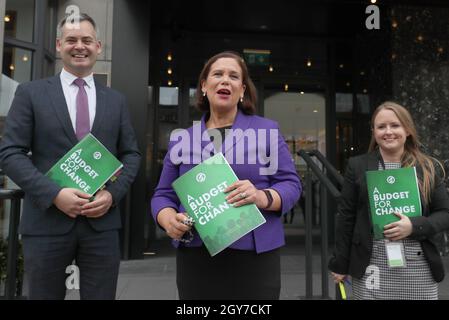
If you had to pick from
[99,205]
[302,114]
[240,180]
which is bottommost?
[99,205]

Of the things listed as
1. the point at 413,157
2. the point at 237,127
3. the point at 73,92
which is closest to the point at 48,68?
the point at 73,92

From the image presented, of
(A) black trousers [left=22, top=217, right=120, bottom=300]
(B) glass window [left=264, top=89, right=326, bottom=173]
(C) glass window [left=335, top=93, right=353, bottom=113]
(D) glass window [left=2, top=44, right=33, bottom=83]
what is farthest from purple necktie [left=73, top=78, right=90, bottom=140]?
(C) glass window [left=335, top=93, right=353, bottom=113]

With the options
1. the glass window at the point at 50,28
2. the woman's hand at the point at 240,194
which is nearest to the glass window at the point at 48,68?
the glass window at the point at 50,28

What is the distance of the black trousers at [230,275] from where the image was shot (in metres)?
1.77

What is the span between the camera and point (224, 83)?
1.83m

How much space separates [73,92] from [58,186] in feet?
1.72

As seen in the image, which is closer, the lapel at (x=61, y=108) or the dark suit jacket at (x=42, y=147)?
the dark suit jacket at (x=42, y=147)

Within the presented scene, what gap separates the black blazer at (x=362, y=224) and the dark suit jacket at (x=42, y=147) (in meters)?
1.16

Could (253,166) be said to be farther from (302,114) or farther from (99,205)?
(302,114)

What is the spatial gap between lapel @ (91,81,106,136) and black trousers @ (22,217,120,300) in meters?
0.44

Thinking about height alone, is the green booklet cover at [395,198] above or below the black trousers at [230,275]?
above

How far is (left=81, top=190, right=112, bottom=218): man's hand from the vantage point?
188 cm

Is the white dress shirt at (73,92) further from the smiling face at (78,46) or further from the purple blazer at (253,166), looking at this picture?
the purple blazer at (253,166)
